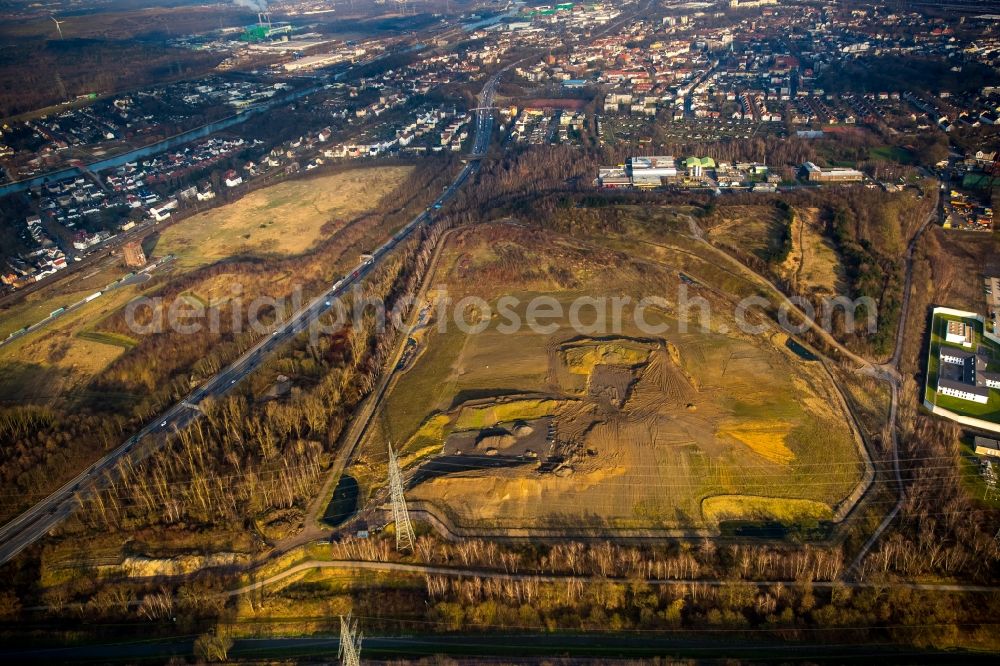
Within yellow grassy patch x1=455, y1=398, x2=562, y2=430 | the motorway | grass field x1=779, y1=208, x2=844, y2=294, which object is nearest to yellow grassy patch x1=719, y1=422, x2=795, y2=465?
yellow grassy patch x1=455, y1=398, x2=562, y2=430

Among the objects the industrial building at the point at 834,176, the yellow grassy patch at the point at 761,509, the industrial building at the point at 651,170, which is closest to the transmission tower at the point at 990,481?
the yellow grassy patch at the point at 761,509

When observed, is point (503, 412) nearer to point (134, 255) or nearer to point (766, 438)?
point (766, 438)

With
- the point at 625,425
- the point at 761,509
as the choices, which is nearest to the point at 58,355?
the point at 625,425

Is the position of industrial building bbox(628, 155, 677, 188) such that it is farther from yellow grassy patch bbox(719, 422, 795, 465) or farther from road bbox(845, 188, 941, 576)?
yellow grassy patch bbox(719, 422, 795, 465)

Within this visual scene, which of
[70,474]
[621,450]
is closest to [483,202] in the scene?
[621,450]

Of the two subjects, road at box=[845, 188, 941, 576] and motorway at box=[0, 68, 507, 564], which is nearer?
road at box=[845, 188, 941, 576]

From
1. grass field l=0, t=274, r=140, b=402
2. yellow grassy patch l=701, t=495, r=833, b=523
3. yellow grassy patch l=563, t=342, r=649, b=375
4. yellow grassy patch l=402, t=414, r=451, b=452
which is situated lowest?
yellow grassy patch l=701, t=495, r=833, b=523
